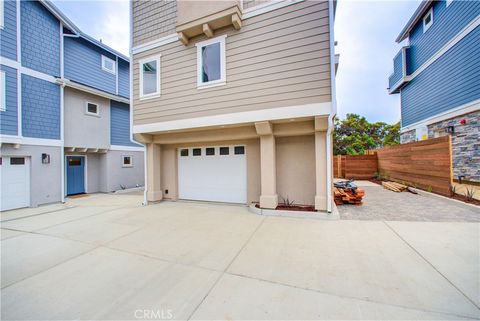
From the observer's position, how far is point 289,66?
477 centimetres

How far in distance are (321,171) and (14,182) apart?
9.98 m

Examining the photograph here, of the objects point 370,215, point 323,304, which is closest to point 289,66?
point 370,215

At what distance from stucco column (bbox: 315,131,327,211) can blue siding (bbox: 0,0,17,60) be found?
33.4ft

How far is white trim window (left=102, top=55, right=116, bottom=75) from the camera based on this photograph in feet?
33.5

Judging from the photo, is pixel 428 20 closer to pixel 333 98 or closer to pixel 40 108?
pixel 333 98

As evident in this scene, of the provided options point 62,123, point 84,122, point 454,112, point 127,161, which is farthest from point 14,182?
point 454,112

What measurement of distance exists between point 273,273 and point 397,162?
10166 mm

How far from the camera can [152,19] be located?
6555mm

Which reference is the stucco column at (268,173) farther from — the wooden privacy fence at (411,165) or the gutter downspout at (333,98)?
the wooden privacy fence at (411,165)

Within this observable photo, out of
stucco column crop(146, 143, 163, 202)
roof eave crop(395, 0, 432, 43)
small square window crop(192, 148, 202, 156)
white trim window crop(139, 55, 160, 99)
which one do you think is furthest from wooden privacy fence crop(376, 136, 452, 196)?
stucco column crop(146, 143, 163, 202)

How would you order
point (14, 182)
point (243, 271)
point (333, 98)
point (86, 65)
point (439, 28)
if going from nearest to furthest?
point (243, 271), point (333, 98), point (14, 182), point (439, 28), point (86, 65)

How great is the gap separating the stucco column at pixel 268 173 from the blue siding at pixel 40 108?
829cm

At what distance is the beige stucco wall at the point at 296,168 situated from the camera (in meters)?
5.53

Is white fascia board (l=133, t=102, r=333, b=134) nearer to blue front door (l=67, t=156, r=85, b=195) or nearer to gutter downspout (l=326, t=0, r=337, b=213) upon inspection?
gutter downspout (l=326, t=0, r=337, b=213)
